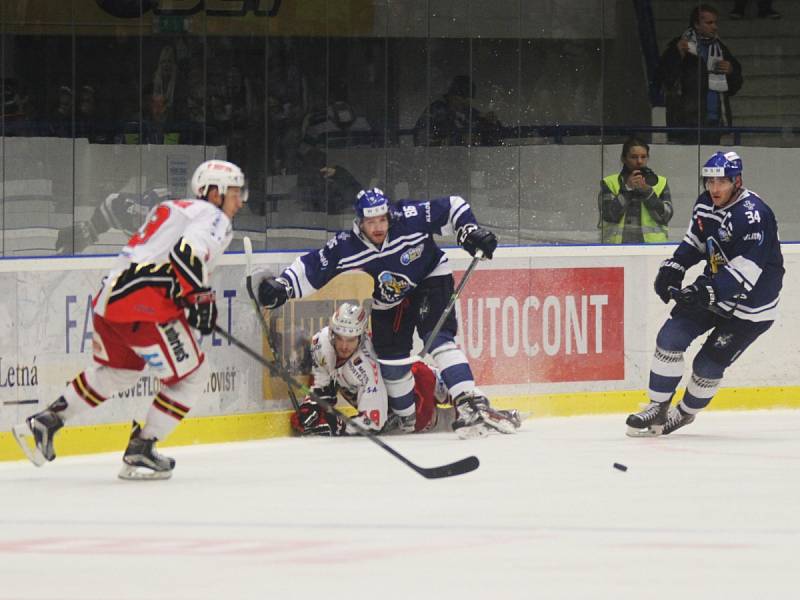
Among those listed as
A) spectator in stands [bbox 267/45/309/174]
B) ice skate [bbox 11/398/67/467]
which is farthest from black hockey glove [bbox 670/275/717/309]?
spectator in stands [bbox 267/45/309/174]

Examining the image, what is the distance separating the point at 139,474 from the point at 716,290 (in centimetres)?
261

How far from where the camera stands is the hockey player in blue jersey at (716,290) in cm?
791

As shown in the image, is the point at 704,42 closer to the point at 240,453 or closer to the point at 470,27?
the point at 470,27

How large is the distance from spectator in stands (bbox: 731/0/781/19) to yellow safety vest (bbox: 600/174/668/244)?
6.90 feet

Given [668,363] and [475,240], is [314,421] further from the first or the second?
[668,363]

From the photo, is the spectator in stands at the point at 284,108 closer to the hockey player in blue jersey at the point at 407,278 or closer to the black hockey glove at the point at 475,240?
the hockey player in blue jersey at the point at 407,278

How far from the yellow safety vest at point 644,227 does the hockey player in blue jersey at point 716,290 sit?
6.66ft

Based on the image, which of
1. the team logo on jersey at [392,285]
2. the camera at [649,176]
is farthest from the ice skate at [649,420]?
the camera at [649,176]

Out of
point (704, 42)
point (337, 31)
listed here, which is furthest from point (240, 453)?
point (704, 42)

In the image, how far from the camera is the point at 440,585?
487 centimetres

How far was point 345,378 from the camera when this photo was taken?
805 centimetres

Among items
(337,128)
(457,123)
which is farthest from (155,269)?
(457,123)

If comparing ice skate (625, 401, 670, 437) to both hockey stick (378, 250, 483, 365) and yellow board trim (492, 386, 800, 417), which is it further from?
hockey stick (378, 250, 483, 365)

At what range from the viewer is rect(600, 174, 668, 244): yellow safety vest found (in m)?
10.3
